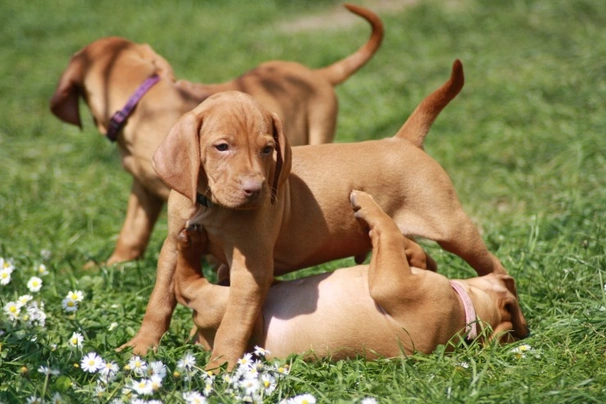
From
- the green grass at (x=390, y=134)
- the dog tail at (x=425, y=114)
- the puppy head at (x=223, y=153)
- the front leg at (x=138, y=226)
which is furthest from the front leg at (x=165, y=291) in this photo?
the front leg at (x=138, y=226)

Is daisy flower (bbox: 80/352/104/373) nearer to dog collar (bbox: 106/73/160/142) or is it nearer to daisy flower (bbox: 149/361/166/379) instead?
daisy flower (bbox: 149/361/166/379)

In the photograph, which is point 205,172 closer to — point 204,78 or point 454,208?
point 454,208

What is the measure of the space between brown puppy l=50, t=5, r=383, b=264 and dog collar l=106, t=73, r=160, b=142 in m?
0.03

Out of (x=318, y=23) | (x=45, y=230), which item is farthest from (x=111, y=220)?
(x=318, y=23)

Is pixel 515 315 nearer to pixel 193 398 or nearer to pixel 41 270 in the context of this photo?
pixel 193 398

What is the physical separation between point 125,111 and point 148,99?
0.54 ft

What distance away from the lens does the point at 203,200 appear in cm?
405

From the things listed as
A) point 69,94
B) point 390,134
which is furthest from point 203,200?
point 390,134

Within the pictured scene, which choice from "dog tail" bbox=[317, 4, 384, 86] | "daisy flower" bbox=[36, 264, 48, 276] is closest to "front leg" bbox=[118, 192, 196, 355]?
"daisy flower" bbox=[36, 264, 48, 276]

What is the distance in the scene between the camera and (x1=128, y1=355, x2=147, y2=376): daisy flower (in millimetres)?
3520

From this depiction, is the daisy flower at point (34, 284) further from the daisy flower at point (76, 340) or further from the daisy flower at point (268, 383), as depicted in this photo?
the daisy flower at point (268, 383)

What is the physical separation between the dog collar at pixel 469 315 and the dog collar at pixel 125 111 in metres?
2.42

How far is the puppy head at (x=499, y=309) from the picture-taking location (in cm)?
430

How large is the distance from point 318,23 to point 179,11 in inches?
78.6
